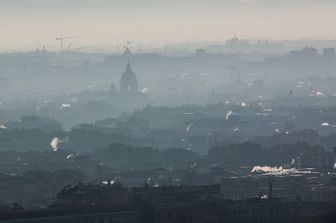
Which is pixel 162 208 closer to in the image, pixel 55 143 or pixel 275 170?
pixel 275 170

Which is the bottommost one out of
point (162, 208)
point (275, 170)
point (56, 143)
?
point (275, 170)

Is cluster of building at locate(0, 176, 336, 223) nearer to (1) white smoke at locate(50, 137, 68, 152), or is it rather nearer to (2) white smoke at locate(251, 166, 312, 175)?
(2) white smoke at locate(251, 166, 312, 175)

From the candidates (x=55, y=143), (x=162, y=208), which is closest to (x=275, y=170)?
(x=162, y=208)

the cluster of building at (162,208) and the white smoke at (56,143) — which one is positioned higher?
the cluster of building at (162,208)

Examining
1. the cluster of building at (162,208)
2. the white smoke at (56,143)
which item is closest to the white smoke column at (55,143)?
the white smoke at (56,143)

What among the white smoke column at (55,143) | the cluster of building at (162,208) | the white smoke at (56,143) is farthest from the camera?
the white smoke at (56,143)

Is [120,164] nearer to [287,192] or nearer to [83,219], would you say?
[287,192]

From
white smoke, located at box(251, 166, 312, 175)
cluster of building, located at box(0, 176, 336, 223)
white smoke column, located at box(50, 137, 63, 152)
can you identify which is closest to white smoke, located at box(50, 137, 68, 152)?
white smoke column, located at box(50, 137, 63, 152)

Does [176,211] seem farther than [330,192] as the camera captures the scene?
No

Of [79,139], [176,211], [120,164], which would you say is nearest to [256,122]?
[79,139]

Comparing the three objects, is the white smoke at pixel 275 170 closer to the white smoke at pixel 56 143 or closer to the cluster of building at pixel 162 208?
the cluster of building at pixel 162 208

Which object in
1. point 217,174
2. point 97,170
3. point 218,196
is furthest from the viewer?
point 97,170
